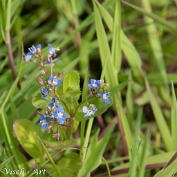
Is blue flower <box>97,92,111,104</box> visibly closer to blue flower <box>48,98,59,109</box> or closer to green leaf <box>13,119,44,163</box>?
blue flower <box>48,98,59,109</box>

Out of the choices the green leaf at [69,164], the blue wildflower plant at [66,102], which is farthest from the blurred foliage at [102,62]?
the blue wildflower plant at [66,102]

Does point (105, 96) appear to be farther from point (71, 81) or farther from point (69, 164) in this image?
point (69, 164)

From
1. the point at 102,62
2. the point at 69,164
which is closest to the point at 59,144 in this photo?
the point at 69,164

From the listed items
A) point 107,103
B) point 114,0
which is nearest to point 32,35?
point 114,0

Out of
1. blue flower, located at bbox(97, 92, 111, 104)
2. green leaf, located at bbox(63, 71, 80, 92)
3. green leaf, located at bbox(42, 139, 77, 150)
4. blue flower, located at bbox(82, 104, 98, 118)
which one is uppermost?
green leaf, located at bbox(63, 71, 80, 92)

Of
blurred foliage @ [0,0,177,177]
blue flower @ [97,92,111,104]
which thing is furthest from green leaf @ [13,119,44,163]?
blue flower @ [97,92,111,104]

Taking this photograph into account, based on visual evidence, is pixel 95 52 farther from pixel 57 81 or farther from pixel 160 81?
pixel 57 81

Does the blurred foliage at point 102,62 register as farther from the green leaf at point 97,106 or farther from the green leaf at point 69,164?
the green leaf at point 97,106
